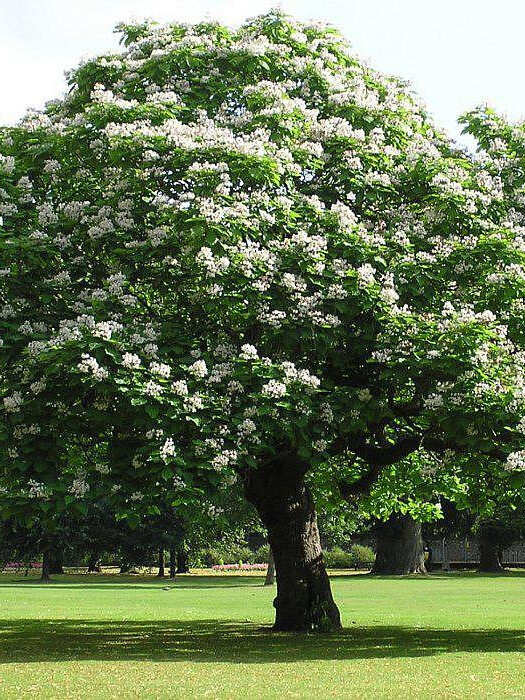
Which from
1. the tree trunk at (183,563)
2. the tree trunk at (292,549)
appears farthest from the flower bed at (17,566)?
the tree trunk at (292,549)

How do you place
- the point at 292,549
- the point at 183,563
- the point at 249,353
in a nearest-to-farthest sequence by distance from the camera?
the point at 249,353 < the point at 292,549 < the point at 183,563

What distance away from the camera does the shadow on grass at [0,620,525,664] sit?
1652cm

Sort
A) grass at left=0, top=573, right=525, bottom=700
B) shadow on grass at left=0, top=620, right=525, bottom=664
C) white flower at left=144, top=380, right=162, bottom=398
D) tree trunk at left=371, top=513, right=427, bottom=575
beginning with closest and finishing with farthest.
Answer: grass at left=0, top=573, right=525, bottom=700 < white flower at left=144, top=380, right=162, bottom=398 < shadow on grass at left=0, top=620, right=525, bottom=664 < tree trunk at left=371, top=513, right=427, bottom=575

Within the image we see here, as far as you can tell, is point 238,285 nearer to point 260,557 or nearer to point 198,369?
point 198,369

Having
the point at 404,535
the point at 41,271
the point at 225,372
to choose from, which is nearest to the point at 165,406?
the point at 225,372

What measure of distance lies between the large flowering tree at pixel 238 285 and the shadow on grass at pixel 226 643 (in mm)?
1927

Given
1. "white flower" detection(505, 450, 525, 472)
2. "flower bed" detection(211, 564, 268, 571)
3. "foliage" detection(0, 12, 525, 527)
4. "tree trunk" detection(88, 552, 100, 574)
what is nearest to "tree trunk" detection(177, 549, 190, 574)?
"flower bed" detection(211, 564, 268, 571)

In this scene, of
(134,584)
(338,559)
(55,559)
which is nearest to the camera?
(134,584)

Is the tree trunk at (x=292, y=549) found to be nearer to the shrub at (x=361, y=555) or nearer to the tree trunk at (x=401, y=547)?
the tree trunk at (x=401, y=547)

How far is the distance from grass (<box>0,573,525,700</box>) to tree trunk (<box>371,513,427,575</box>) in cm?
2685

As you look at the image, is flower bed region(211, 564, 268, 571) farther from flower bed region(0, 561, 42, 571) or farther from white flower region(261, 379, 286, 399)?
white flower region(261, 379, 286, 399)

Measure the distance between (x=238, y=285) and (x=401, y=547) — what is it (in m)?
46.2

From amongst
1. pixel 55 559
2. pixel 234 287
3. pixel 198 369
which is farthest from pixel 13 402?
pixel 55 559

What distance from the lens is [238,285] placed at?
16031 mm
